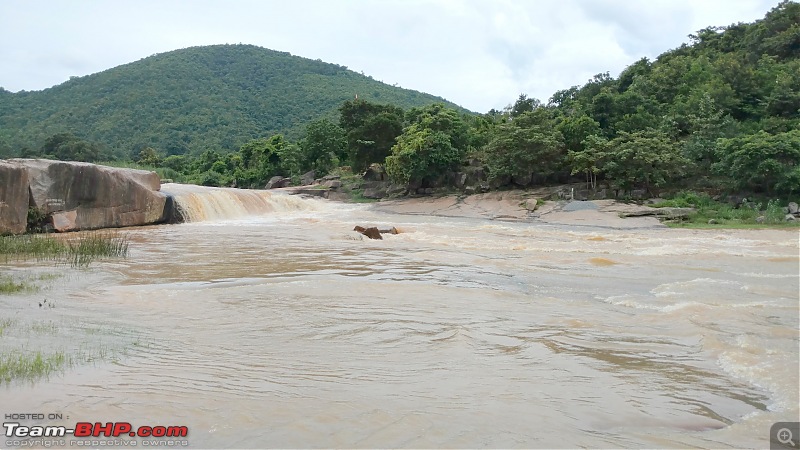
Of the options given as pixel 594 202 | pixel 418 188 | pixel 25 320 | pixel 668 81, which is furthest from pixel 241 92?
pixel 25 320

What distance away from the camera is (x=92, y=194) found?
804 inches

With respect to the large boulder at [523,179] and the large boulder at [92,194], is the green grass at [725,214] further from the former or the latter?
the large boulder at [92,194]

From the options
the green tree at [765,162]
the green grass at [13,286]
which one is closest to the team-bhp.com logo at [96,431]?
the green grass at [13,286]

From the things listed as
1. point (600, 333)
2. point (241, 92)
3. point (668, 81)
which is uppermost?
point (241, 92)

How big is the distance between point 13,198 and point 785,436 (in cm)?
2033

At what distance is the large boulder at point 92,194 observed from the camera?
18.9 meters

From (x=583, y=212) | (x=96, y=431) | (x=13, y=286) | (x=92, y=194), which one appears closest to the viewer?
(x=96, y=431)

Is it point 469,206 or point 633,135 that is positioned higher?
point 633,135

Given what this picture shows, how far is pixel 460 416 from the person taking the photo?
3.79 metres

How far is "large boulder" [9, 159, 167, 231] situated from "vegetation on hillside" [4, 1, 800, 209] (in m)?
13.5

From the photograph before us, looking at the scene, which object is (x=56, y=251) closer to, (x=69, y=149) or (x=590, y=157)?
(x=590, y=157)

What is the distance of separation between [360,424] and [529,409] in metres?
1.21

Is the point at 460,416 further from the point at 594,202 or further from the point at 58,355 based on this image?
the point at 594,202

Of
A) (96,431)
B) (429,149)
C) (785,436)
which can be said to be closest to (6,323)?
(96,431)
